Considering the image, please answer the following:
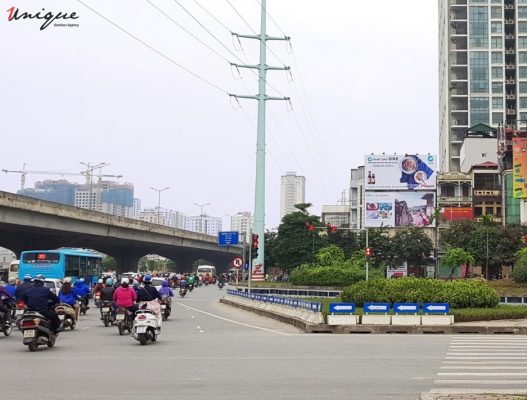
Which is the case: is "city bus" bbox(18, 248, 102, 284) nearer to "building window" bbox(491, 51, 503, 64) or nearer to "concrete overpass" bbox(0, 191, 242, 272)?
"concrete overpass" bbox(0, 191, 242, 272)

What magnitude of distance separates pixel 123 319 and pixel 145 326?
3146 mm

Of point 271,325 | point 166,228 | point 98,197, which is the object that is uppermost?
point 98,197

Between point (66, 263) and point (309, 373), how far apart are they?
32414 mm

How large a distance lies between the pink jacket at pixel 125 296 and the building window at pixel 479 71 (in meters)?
102

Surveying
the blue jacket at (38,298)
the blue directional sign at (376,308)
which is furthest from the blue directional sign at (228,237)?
the blue jacket at (38,298)

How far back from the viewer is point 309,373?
11.1 metres

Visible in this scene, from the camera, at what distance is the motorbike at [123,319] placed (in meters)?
19.2

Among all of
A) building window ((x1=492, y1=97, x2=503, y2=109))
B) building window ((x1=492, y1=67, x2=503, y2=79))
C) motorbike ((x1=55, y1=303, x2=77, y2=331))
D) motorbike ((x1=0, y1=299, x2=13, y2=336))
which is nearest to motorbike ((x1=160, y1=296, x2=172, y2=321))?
motorbike ((x1=55, y1=303, x2=77, y2=331))

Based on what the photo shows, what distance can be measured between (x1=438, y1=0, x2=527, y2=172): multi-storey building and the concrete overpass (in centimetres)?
4521

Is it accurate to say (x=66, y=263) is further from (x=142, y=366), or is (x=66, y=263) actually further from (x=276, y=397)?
(x=276, y=397)

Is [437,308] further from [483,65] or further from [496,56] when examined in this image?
[496,56]

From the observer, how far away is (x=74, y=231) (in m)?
59.6

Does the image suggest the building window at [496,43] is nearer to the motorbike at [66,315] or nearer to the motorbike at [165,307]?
the motorbike at [165,307]

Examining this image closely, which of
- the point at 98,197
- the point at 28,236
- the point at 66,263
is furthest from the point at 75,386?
the point at 98,197
